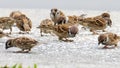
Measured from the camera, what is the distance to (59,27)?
42.7 ft

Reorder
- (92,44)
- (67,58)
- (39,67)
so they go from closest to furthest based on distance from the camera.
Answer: (39,67), (67,58), (92,44)

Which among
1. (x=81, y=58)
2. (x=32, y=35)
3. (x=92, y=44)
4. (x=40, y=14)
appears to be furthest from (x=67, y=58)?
(x=40, y=14)

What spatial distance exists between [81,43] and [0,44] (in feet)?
5.80

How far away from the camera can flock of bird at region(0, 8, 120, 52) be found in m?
11.3

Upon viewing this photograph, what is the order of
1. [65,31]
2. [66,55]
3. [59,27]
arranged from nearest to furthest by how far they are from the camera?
1. [66,55]
2. [65,31]
3. [59,27]

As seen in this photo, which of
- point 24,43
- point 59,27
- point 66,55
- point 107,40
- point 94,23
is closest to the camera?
point 66,55

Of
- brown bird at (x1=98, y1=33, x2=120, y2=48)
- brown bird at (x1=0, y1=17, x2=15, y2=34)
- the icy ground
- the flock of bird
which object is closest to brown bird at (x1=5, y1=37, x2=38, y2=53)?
the flock of bird

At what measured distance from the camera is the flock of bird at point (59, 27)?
37.2 feet

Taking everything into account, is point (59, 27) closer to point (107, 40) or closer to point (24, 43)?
point (107, 40)

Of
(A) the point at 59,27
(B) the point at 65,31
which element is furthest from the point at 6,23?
(B) the point at 65,31

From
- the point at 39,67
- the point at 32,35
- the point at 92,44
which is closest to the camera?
the point at 39,67

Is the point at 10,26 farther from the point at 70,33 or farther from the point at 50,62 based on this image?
the point at 50,62

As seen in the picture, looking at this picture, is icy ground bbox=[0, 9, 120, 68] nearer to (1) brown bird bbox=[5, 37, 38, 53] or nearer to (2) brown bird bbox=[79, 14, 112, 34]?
(1) brown bird bbox=[5, 37, 38, 53]

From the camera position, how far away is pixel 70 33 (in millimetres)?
12750
